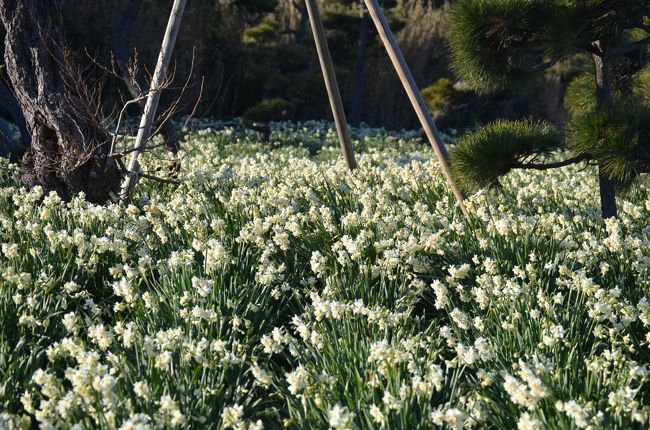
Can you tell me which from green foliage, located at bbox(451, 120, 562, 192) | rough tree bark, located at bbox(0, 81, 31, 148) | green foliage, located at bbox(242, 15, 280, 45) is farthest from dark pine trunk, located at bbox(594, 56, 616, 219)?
green foliage, located at bbox(242, 15, 280, 45)

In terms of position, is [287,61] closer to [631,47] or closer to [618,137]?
[631,47]

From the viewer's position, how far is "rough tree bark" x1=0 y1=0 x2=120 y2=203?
17.4 ft

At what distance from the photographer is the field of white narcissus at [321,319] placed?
8.29ft

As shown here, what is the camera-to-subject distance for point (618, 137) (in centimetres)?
416

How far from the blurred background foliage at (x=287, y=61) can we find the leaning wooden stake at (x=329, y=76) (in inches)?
240

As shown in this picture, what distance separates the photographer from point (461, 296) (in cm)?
343

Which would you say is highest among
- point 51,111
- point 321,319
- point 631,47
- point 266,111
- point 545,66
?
point 631,47

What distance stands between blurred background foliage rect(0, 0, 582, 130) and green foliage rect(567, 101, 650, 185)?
332 inches

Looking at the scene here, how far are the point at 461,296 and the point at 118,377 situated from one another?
1.45 metres

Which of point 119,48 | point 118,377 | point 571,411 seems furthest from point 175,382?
point 119,48

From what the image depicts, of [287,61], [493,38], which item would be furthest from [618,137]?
[287,61]

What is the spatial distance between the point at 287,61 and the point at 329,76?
32.4ft

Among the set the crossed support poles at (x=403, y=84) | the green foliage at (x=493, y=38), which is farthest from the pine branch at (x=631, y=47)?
the crossed support poles at (x=403, y=84)

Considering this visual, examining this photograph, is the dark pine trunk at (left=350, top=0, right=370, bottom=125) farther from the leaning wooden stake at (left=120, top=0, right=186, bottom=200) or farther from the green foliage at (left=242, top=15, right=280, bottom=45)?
the leaning wooden stake at (left=120, top=0, right=186, bottom=200)
